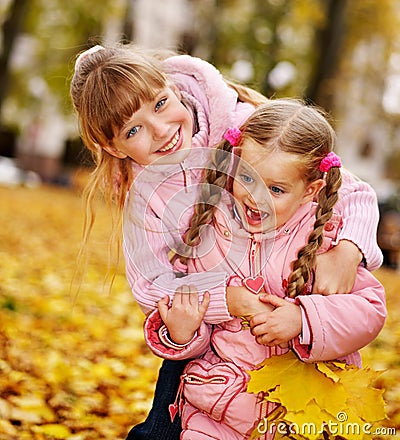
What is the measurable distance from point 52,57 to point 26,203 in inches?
398

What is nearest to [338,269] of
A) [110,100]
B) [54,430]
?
[110,100]

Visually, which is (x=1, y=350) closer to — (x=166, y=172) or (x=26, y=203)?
(x=166, y=172)

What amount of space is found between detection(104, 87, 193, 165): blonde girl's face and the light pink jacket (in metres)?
0.26

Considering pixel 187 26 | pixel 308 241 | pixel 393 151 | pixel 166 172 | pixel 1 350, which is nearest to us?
pixel 308 241

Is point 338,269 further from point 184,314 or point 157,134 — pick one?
point 157,134

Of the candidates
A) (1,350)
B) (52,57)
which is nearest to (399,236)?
(1,350)

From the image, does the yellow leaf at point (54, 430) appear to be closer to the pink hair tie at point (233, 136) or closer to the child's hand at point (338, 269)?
the child's hand at point (338, 269)

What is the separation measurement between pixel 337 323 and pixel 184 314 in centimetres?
47

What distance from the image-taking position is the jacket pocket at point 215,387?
2.26 metres

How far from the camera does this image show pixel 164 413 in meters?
2.62

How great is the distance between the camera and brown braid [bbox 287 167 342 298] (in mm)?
2244

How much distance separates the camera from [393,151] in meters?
36.6

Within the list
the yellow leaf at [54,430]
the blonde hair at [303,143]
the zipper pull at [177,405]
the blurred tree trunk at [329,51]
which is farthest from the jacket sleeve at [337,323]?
the blurred tree trunk at [329,51]

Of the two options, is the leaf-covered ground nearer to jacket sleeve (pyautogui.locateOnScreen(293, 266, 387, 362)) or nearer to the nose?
jacket sleeve (pyautogui.locateOnScreen(293, 266, 387, 362))
